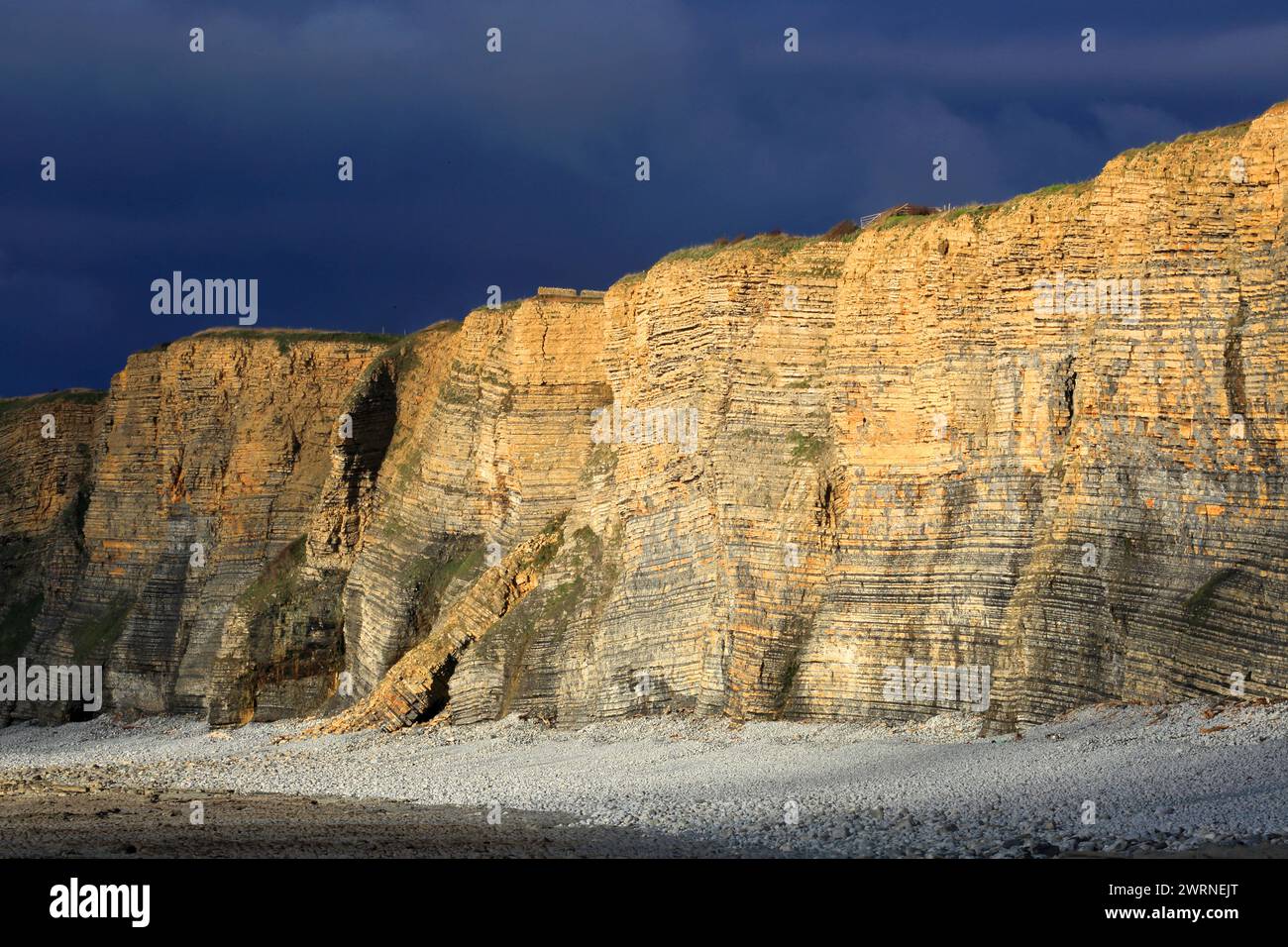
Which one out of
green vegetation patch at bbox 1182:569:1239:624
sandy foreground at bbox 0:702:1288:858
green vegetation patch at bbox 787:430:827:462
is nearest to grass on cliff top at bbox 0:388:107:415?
sandy foreground at bbox 0:702:1288:858

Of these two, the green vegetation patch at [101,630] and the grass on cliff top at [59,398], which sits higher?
the grass on cliff top at [59,398]

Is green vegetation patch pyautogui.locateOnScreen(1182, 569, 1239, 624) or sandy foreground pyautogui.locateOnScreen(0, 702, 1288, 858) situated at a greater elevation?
green vegetation patch pyautogui.locateOnScreen(1182, 569, 1239, 624)

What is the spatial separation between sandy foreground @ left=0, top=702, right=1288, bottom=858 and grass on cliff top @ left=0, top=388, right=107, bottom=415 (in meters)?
24.5

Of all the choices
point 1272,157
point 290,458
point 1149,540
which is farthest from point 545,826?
point 290,458

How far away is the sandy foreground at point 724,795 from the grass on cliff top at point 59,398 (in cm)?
2449

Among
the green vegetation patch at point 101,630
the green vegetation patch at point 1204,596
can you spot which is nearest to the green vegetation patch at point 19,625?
the green vegetation patch at point 101,630

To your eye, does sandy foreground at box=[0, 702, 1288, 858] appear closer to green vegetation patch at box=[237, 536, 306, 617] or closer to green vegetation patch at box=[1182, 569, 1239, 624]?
green vegetation patch at box=[1182, 569, 1239, 624]

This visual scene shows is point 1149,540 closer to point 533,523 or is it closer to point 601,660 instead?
point 601,660

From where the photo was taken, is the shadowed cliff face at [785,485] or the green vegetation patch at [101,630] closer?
the shadowed cliff face at [785,485]

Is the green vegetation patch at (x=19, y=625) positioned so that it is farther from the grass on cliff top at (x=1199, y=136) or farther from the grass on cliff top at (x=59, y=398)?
the grass on cliff top at (x=1199, y=136)

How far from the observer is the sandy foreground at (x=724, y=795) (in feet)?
70.5

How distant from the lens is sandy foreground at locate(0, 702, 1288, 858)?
70.5 feet

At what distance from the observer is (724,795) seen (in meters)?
26.9

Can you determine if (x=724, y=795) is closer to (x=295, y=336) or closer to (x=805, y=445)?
(x=805, y=445)
